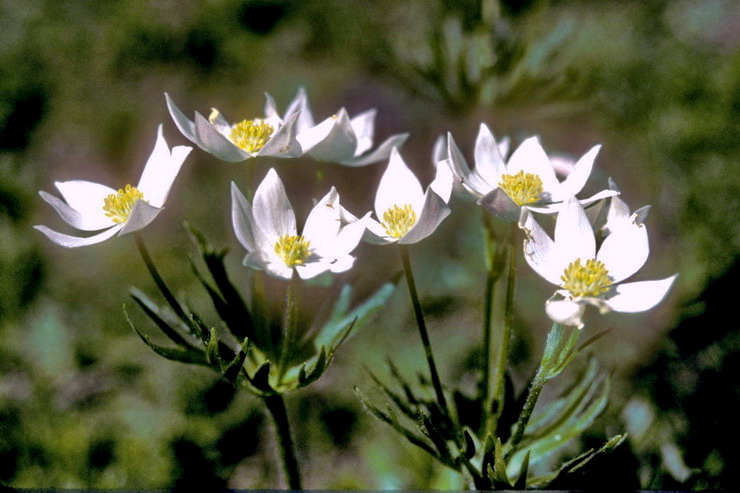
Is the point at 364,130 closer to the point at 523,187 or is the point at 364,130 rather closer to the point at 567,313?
the point at 523,187

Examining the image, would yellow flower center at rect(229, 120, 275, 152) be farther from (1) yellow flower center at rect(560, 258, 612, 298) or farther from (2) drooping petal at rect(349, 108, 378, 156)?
(1) yellow flower center at rect(560, 258, 612, 298)

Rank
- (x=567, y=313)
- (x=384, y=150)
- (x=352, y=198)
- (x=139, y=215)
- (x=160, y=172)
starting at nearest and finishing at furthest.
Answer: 1. (x=567, y=313)
2. (x=139, y=215)
3. (x=160, y=172)
4. (x=384, y=150)
5. (x=352, y=198)

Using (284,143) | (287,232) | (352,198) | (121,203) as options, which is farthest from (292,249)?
(352,198)

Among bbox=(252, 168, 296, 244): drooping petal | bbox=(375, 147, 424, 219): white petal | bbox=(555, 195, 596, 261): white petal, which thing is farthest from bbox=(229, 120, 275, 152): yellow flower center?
bbox=(555, 195, 596, 261): white petal

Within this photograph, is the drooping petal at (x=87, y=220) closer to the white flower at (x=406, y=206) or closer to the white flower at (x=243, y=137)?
the white flower at (x=243, y=137)

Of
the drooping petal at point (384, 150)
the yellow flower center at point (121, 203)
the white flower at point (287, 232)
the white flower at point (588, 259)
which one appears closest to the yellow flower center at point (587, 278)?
the white flower at point (588, 259)

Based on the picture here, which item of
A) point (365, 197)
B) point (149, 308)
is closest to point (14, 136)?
point (365, 197)
